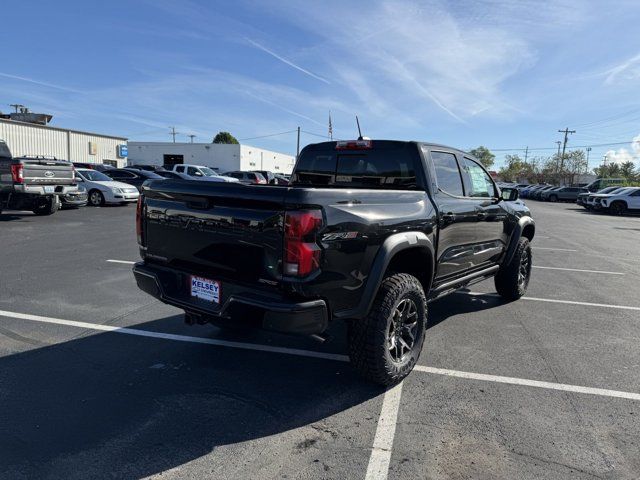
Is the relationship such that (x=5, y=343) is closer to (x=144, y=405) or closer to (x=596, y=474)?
(x=144, y=405)

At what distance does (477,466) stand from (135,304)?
4309 mm

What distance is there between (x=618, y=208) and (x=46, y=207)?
28665 millimetres

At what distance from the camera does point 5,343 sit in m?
4.27

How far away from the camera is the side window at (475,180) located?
198 inches

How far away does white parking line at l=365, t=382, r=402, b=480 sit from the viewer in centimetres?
264

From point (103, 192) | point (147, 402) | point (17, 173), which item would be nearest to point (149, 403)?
point (147, 402)

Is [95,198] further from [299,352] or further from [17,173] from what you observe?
[299,352]

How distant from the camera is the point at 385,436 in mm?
2990

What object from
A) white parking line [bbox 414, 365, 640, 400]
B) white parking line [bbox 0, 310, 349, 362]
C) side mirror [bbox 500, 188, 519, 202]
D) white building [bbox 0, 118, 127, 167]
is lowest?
white parking line [bbox 0, 310, 349, 362]

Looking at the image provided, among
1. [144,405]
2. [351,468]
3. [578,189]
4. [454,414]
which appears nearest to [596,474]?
[454,414]

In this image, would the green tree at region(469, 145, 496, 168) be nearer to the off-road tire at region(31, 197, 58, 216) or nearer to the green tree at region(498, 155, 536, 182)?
the green tree at region(498, 155, 536, 182)

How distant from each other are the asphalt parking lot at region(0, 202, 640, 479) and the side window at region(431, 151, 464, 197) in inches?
60.5

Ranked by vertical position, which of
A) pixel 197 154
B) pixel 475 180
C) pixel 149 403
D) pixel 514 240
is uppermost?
pixel 197 154

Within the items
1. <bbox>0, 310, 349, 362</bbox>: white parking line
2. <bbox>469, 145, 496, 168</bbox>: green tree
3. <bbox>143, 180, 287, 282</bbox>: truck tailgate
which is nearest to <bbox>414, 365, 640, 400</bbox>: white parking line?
<bbox>0, 310, 349, 362</bbox>: white parking line
